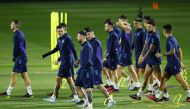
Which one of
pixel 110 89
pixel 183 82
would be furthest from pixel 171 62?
pixel 110 89

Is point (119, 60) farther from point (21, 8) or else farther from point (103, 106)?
point (21, 8)

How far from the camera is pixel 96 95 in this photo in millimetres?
21859

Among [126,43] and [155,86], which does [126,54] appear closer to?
[126,43]

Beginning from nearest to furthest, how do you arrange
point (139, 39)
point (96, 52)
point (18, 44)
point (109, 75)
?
point (96, 52) < point (18, 44) < point (139, 39) < point (109, 75)

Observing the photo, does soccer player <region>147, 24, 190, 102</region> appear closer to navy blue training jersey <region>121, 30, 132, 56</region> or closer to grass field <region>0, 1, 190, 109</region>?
grass field <region>0, 1, 190, 109</region>

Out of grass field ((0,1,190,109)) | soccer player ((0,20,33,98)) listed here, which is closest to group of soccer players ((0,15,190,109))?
soccer player ((0,20,33,98))

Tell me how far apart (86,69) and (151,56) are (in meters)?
2.45

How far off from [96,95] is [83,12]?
96.8 ft

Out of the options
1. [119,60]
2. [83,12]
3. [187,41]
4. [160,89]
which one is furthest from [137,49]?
[83,12]

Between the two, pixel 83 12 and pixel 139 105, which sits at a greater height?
pixel 83 12

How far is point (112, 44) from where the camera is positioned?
22453mm

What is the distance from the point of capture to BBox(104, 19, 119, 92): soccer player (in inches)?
877

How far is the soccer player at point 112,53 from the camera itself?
22281 millimetres

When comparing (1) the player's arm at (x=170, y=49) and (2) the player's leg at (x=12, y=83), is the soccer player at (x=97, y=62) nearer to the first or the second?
(1) the player's arm at (x=170, y=49)
